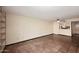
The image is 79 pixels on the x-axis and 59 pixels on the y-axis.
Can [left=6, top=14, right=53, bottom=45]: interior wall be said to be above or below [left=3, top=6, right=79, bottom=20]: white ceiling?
below

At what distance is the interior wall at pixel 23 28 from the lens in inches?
67.6

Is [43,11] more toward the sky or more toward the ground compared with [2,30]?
more toward the sky

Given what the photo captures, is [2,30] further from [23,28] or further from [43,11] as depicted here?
[43,11]

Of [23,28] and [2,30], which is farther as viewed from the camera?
[23,28]

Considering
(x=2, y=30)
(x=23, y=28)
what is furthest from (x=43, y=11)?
(x=2, y=30)

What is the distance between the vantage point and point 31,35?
203cm

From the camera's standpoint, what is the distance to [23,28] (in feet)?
6.14

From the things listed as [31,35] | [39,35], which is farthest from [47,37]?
→ [31,35]

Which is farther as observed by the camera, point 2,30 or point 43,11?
point 43,11

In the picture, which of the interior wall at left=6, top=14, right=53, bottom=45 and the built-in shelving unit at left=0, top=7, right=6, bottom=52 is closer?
the built-in shelving unit at left=0, top=7, right=6, bottom=52

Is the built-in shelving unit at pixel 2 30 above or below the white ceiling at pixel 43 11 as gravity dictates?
below

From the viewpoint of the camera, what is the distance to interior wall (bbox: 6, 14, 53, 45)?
1.72m

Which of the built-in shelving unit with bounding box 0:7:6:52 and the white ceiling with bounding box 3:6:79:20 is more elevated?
the white ceiling with bounding box 3:6:79:20

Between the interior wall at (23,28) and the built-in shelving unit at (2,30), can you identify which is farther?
the interior wall at (23,28)
